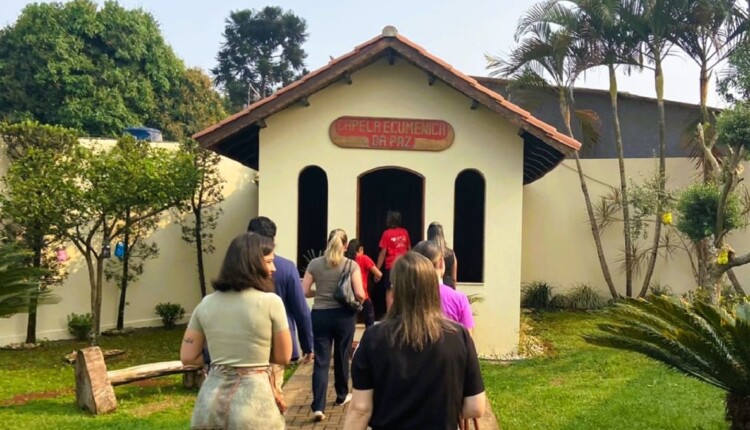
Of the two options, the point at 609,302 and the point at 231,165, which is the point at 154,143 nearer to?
the point at 231,165

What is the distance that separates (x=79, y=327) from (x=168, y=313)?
174 centimetres

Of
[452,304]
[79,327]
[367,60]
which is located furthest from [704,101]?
[79,327]

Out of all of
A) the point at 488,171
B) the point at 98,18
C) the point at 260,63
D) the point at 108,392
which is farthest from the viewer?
the point at 260,63

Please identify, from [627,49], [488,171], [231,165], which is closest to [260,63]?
[231,165]

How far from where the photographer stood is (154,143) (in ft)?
41.9

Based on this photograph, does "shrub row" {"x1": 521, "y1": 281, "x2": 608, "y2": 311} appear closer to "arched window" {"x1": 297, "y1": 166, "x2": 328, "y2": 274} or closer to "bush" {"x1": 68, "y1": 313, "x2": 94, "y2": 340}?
"arched window" {"x1": 297, "y1": 166, "x2": 328, "y2": 274}

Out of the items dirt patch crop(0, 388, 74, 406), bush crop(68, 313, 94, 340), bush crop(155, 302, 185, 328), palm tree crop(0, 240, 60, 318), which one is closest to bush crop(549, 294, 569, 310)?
bush crop(155, 302, 185, 328)

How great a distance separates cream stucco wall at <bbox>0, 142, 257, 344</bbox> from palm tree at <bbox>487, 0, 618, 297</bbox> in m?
6.24

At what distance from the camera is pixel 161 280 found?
12961 millimetres

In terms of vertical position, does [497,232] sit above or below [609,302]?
above

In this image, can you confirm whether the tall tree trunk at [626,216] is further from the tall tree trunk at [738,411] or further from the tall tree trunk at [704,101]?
the tall tree trunk at [738,411]

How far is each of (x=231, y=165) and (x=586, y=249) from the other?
807 cm

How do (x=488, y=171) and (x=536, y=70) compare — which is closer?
(x=488, y=171)

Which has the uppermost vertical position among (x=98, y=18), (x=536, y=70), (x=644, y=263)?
(x=98, y=18)
